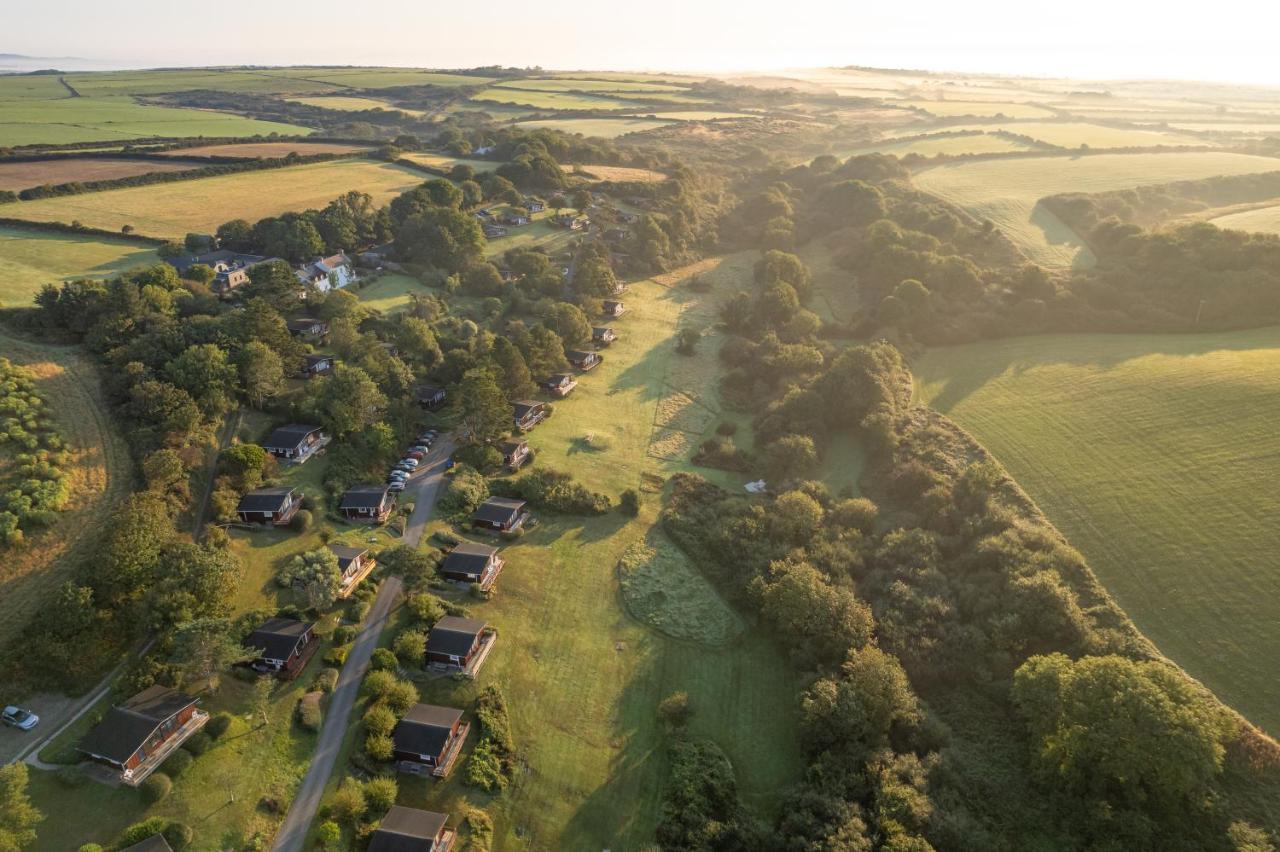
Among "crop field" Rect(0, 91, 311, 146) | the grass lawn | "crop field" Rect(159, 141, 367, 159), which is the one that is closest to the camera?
the grass lawn

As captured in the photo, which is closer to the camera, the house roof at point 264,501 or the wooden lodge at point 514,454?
the house roof at point 264,501

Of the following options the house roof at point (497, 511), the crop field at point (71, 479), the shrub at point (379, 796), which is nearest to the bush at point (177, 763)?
the shrub at point (379, 796)

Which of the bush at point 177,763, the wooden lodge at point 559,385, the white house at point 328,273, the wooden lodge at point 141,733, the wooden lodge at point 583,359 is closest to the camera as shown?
the wooden lodge at point 141,733

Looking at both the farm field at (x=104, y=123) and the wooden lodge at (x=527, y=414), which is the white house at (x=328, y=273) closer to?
the wooden lodge at (x=527, y=414)

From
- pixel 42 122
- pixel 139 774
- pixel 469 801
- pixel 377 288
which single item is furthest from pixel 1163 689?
pixel 42 122

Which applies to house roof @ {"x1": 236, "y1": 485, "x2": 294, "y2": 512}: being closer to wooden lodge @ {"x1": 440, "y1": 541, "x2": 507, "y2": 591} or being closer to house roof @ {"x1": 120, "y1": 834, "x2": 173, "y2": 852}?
wooden lodge @ {"x1": 440, "y1": 541, "x2": 507, "y2": 591}

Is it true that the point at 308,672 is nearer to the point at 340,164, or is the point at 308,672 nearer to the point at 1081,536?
the point at 1081,536

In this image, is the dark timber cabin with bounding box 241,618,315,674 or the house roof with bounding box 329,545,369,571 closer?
Result: the dark timber cabin with bounding box 241,618,315,674

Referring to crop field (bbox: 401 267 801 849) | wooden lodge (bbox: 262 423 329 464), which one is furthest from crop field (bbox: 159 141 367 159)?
crop field (bbox: 401 267 801 849)
